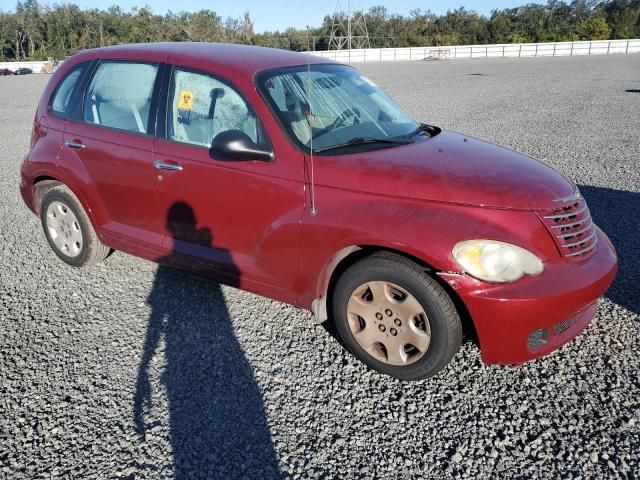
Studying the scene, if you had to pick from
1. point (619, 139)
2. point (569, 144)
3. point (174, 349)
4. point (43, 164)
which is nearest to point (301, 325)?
point (174, 349)

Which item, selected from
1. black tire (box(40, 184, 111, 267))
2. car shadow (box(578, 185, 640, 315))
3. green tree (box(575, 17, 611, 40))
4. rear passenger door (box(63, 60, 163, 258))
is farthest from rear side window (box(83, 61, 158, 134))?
green tree (box(575, 17, 611, 40))

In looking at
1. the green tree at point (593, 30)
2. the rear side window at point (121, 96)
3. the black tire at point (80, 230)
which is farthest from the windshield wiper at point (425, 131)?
the green tree at point (593, 30)

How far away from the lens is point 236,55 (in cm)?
374

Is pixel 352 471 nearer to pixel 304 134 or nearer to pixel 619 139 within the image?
pixel 304 134

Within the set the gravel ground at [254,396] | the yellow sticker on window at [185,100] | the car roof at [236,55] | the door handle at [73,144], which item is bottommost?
the gravel ground at [254,396]

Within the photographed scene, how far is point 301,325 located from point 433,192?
1.41m

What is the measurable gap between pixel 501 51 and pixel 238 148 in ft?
184

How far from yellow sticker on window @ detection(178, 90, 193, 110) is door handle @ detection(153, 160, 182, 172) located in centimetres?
40

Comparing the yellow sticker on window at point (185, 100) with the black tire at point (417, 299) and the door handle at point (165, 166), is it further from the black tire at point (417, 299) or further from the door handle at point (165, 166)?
the black tire at point (417, 299)

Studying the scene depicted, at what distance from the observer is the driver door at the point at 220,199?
3.22m

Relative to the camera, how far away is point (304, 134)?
327cm

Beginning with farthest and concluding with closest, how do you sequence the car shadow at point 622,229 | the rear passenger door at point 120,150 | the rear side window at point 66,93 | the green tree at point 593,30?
the green tree at point 593,30 < the rear side window at point 66,93 < the car shadow at point 622,229 < the rear passenger door at point 120,150

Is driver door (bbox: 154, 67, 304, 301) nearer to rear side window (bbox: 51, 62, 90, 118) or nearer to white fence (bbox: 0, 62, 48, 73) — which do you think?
rear side window (bbox: 51, 62, 90, 118)

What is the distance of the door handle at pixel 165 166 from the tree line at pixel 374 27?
6696 centimetres
